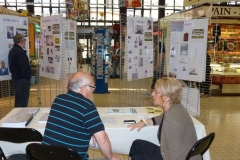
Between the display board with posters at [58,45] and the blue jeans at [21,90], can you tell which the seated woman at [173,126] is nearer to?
the display board with posters at [58,45]

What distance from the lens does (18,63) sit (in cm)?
479

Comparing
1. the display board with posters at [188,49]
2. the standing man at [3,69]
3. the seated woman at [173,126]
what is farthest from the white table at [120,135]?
the standing man at [3,69]

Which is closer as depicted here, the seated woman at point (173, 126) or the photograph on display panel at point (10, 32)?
the seated woman at point (173, 126)

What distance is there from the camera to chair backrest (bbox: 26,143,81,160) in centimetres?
180

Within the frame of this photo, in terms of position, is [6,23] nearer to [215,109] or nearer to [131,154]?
[131,154]

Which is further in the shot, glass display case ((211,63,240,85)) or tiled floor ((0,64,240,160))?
glass display case ((211,63,240,85))

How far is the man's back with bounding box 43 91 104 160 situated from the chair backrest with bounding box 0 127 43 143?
0.27m

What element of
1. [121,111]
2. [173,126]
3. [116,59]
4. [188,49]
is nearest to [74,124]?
[173,126]

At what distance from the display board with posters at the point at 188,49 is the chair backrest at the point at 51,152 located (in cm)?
280

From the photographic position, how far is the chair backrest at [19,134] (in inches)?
86.4

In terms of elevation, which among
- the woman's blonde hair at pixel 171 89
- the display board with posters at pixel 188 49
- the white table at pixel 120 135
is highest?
the display board with posters at pixel 188 49

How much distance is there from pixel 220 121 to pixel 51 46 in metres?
3.79

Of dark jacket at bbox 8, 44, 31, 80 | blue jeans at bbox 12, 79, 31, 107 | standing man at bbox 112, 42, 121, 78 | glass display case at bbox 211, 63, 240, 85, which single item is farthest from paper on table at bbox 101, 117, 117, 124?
standing man at bbox 112, 42, 121, 78

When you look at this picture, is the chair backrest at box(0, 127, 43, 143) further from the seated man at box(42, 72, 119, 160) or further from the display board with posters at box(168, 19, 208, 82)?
the display board with posters at box(168, 19, 208, 82)
